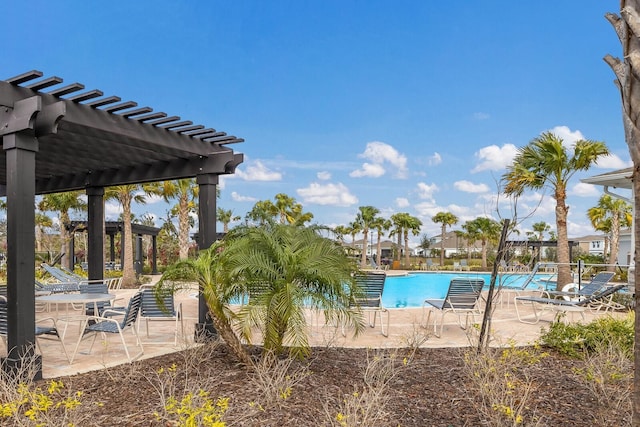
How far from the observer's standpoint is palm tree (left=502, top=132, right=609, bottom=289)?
499 inches

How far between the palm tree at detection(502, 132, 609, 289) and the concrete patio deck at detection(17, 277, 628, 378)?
398 centimetres

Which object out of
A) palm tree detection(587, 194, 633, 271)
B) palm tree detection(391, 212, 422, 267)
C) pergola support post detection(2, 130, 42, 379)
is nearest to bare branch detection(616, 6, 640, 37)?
pergola support post detection(2, 130, 42, 379)

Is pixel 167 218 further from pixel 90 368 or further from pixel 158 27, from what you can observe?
pixel 90 368

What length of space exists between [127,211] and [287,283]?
15287mm

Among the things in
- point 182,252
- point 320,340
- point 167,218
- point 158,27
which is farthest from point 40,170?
point 167,218

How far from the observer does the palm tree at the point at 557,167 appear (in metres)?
12.7

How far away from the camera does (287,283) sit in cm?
472

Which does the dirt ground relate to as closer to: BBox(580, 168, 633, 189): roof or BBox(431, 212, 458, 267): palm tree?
BBox(580, 168, 633, 189): roof

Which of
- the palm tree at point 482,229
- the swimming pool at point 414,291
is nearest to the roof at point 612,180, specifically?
the swimming pool at point 414,291

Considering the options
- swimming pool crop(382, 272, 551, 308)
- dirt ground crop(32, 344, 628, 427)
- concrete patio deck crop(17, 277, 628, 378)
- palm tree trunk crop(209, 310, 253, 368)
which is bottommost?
swimming pool crop(382, 272, 551, 308)

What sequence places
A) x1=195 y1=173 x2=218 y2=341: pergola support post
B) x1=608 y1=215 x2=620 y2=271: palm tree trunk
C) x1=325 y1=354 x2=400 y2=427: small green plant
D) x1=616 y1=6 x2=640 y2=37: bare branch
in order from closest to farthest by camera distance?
x1=616 y1=6 x2=640 y2=37: bare branch → x1=325 y1=354 x2=400 y2=427: small green plant → x1=195 y1=173 x2=218 y2=341: pergola support post → x1=608 y1=215 x2=620 y2=271: palm tree trunk

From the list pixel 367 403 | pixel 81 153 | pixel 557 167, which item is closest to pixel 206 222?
pixel 81 153

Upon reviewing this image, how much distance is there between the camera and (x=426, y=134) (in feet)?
86.6

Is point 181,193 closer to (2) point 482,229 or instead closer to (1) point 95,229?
(1) point 95,229
